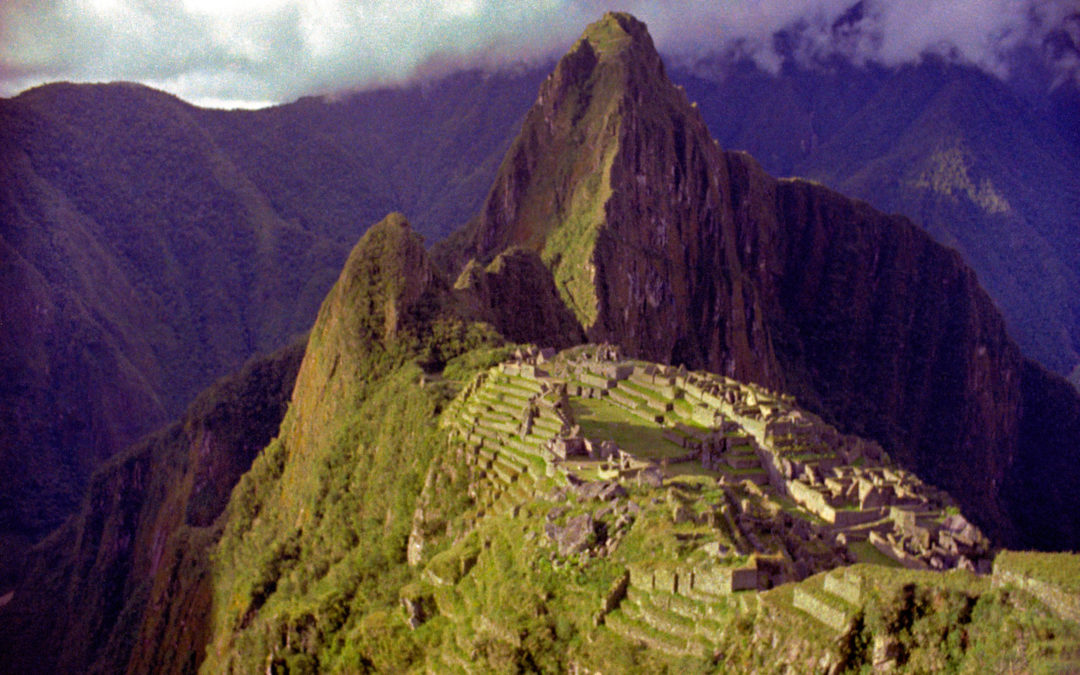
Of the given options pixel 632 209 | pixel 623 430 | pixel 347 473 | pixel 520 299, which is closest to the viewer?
pixel 623 430

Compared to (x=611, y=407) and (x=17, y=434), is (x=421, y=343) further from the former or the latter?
Answer: (x=17, y=434)

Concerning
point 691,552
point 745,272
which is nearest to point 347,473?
point 691,552

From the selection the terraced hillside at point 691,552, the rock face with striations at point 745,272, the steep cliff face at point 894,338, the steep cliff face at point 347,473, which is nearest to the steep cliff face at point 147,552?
the steep cliff face at point 347,473

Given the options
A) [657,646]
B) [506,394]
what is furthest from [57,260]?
[657,646]

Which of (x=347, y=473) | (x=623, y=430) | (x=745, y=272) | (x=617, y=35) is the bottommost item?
(x=347, y=473)

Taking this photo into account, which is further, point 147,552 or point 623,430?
point 147,552

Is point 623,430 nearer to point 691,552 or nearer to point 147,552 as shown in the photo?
point 691,552
